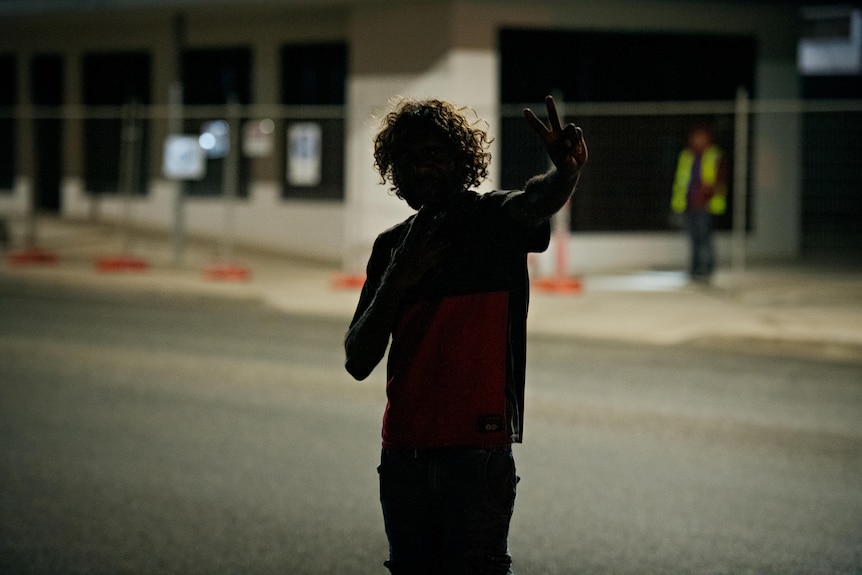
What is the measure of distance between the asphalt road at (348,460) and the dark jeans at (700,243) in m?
4.38

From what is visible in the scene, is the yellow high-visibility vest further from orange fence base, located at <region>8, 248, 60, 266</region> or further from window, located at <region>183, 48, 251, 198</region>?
orange fence base, located at <region>8, 248, 60, 266</region>

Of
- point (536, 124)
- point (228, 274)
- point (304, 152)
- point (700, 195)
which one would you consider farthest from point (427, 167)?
point (304, 152)

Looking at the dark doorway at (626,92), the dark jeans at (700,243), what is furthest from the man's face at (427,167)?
the dark doorway at (626,92)

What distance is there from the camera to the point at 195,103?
2422cm

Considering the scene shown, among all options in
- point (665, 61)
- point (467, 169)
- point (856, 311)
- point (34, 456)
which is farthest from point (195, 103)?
point (467, 169)

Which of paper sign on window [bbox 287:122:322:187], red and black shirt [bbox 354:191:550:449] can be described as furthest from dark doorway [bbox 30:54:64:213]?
red and black shirt [bbox 354:191:550:449]

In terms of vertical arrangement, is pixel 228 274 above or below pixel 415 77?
below

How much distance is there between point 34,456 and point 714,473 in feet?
13.0

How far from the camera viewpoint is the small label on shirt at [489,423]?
3.20 meters

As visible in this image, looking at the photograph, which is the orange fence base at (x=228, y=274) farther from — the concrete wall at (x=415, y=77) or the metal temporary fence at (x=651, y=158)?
A: the concrete wall at (x=415, y=77)

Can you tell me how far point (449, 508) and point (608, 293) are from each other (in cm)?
1308

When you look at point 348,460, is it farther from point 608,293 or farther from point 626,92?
point 626,92

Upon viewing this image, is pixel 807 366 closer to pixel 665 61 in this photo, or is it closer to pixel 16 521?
pixel 16 521

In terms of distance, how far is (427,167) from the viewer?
3.26 meters
